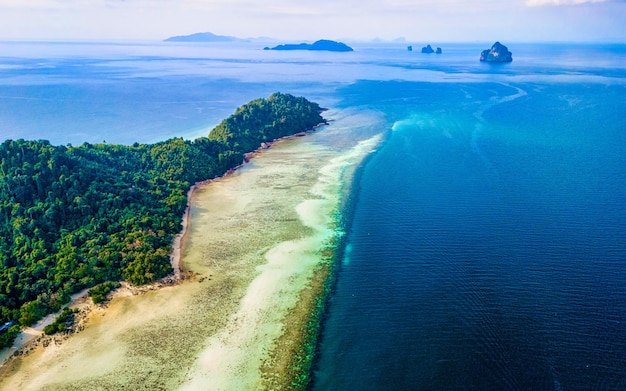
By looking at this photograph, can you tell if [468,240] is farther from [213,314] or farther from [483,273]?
[213,314]

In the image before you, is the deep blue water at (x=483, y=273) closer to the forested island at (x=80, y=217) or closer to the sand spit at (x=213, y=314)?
the sand spit at (x=213, y=314)

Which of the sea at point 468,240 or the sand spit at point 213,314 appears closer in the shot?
the sand spit at point 213,314

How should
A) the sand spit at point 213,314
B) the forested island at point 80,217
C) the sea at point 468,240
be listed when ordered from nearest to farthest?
the sand spit at point 213,314, the sea at point 468,240, the forested island at point 80,217

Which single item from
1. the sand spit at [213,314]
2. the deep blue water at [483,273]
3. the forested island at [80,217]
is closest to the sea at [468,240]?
the deep blue water at [483,273]

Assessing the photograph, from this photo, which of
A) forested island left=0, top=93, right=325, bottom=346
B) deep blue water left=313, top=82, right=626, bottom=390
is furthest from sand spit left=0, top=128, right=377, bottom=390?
deep blue water left=313, top=82, right=626, bottom=390

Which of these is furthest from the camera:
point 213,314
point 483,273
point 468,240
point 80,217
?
point 80,217

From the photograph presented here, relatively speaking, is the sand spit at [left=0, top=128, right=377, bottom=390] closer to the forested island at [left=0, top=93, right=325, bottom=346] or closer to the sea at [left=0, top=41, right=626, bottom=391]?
the forested island at [left=0, top=93, right=325, bottom=346]

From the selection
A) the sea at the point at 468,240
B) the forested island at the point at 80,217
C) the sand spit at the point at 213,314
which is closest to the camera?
the sand spit at the point at 213,314

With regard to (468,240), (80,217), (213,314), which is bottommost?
(213,314)

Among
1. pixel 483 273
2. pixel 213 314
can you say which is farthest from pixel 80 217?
pixel 483 273
